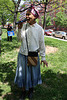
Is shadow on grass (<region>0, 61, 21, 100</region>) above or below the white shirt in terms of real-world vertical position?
below

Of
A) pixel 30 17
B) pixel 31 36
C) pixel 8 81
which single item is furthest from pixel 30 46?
pixel 8 81

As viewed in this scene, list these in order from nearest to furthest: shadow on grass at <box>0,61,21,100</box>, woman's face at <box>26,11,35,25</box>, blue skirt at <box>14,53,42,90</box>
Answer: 1. woman's face at <box>26,11,35,25</box>
2. blue skirt at <box>14,53,42,90</box>
3. shadow on grass at <box>0,61,21,100</box>

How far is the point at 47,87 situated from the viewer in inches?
142

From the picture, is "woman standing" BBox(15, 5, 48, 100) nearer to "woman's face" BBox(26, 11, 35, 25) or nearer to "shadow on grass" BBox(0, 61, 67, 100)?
"woman's face" BBox(26, 11, 35, 25)

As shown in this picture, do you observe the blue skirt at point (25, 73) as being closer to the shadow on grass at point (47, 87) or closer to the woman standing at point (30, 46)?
the woman standing at point (30, 46)

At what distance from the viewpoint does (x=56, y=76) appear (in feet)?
14.2

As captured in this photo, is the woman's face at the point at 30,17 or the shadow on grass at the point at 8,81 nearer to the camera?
the woman's face at the point at 30,17

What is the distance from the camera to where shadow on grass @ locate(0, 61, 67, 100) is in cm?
313

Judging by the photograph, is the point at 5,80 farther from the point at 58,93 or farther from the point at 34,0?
the point at 34,0

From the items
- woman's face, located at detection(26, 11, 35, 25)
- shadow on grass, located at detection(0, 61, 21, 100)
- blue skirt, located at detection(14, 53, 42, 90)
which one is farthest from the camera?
shadow on grass, located at detection(0, 61, 21, 100)

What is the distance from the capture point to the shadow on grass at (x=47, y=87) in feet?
10.3

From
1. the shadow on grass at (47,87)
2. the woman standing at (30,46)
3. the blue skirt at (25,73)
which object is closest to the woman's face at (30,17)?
the woman standing at (30,46)

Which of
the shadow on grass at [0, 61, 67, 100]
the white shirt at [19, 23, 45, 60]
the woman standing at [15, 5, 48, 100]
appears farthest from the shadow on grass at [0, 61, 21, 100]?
the white shirt at [19, 23, 45, 60]

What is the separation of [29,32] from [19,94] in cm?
190
